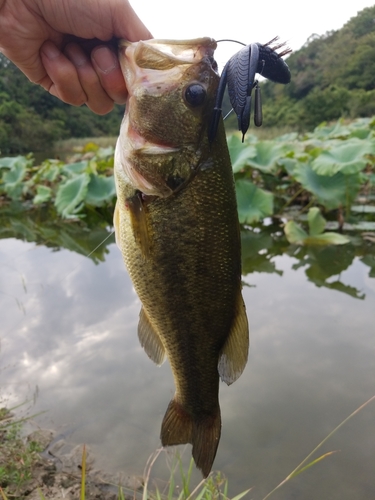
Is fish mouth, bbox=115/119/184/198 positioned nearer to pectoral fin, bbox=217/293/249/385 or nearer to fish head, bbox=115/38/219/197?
fish head, bbox=115/38/219/197

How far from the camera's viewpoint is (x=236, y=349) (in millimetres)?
1410

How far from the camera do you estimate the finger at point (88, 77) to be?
1595 millimetres

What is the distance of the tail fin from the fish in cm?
2

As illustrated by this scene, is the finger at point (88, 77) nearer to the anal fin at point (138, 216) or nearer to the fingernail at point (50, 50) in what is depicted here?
the fingernail at point (50, 50)

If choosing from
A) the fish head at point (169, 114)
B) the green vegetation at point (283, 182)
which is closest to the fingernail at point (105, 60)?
the fish head at point (169, 114)

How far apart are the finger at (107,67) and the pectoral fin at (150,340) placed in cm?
94

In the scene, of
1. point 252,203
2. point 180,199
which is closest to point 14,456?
point 180,199

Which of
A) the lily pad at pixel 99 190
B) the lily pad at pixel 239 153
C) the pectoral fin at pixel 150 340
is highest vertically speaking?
the pectoral fin at pixel 150 340

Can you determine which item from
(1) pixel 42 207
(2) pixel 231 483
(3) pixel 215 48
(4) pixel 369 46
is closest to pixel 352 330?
(2) pixel 231 483

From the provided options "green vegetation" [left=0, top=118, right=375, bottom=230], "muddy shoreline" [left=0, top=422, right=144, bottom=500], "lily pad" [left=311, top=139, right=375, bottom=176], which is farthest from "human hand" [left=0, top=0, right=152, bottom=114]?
"lily pad" [left=311, top=139, right=375, bottom=176]

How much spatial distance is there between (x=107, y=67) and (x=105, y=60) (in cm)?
3

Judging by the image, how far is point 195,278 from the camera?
1363mm

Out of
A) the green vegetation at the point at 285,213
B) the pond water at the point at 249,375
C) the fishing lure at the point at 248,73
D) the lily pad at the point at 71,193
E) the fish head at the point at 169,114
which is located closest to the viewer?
the fishing lure at the point at 248,73

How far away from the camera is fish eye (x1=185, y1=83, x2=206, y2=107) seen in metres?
1.28
